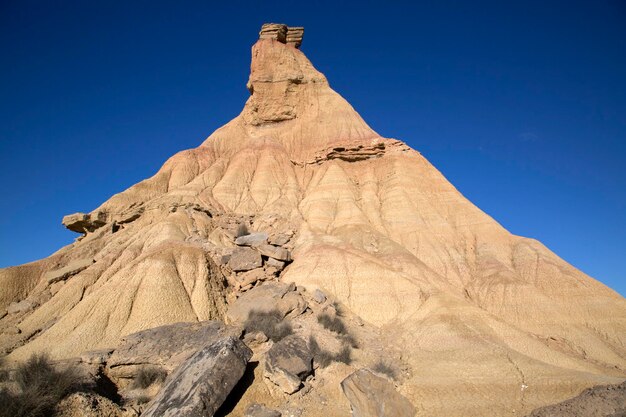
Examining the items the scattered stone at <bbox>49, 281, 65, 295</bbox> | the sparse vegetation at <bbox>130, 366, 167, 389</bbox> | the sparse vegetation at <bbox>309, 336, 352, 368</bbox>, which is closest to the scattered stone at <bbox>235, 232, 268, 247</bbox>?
the scattered stone at <bbox>49, 281, 65, 295</bbox>

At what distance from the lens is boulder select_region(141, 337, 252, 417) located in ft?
34.4

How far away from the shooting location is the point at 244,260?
83.8 ft

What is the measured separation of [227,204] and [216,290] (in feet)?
46.2

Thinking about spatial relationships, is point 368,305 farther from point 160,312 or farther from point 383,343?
point 160,312

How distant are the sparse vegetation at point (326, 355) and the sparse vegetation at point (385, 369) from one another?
3.93 feet

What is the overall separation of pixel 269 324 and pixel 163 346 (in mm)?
4976

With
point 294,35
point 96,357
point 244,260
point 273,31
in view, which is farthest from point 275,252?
point 294,35

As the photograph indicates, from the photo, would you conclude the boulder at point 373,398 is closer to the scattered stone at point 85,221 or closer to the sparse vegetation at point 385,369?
the sparse vegetation at point 385,369

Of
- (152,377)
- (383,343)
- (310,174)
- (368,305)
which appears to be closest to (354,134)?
(310,174)

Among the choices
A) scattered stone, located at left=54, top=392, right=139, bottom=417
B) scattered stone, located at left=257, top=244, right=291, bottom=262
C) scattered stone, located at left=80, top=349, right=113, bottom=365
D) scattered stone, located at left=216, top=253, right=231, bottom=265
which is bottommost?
scattered stone, located at left=54, top=392, right=139, bottom=417

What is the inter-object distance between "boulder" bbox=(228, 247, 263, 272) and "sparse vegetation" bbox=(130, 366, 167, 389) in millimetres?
10779

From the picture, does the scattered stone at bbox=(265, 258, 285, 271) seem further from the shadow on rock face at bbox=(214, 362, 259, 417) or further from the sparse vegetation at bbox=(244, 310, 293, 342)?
the shadow on rock face at bbox=(214, 362, 259, 417)

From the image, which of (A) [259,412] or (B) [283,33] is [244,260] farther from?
(B) [283,33]

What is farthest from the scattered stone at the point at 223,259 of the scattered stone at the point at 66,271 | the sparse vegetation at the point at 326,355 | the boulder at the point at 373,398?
the boulder at the point at 373,398
